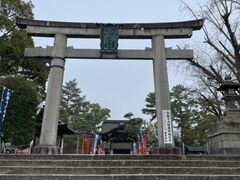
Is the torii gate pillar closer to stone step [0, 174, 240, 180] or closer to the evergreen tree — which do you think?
stone step [0, 174, 240, 180]

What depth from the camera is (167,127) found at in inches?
436

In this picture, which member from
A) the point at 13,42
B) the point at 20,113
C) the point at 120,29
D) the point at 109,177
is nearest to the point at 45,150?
the point at 20,113

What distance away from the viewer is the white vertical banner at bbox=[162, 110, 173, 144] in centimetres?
1095

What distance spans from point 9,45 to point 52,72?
313 inches

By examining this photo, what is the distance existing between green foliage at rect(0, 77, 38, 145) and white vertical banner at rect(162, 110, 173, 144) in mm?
7562

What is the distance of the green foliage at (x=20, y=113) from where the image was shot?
1423 centimetres

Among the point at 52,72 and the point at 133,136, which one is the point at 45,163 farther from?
the point at 133,136

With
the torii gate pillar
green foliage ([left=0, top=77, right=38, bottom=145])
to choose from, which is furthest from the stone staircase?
green foliage ([left=0, top=77, right=38, bottom=145])

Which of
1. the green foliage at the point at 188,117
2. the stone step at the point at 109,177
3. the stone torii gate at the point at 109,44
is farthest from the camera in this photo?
the green foliage at the point at 188,117

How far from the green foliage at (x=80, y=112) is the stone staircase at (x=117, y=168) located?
2574cm

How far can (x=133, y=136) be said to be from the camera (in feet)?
70.7

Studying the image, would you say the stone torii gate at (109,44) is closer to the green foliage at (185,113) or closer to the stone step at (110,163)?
the stone step at (110,163)

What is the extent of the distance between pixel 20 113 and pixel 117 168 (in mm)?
9594

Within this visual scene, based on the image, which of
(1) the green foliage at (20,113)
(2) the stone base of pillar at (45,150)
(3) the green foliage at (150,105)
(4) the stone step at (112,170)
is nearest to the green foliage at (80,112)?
(3) the green foliage at (150,105)
